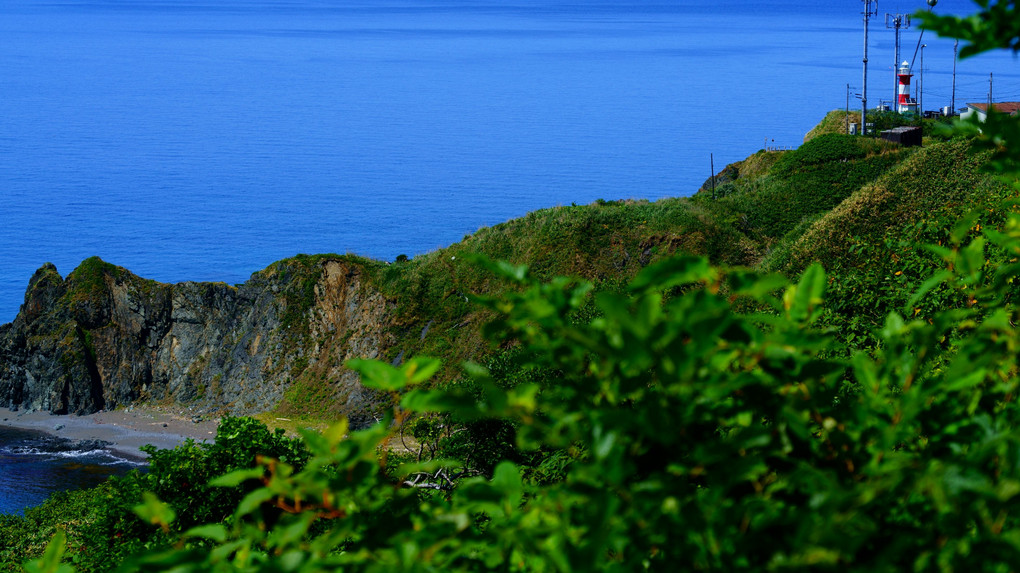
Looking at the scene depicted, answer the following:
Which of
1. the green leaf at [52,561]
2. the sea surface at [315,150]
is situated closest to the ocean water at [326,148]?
the sea surface at [315,150]

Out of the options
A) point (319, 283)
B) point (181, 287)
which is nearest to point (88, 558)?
point (319, 283)

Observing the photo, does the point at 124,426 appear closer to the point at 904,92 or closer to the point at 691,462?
the point at 691,462

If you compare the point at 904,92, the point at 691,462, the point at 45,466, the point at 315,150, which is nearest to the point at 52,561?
the point at 691,462

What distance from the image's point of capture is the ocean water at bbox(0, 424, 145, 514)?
46.5 m

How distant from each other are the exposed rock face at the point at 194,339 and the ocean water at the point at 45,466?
537 centimetres

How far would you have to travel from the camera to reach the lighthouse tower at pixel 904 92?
65188mm

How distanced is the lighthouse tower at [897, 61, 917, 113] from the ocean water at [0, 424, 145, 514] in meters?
58.8

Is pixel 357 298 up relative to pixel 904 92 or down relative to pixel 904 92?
down

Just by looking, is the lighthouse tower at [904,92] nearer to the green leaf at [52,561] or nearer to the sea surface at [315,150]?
the sea surface at [315,150]

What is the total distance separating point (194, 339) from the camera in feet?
185

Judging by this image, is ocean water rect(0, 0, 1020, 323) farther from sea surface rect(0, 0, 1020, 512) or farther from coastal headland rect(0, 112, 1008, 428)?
coastal headland rect(0, 112, 1008, 428)

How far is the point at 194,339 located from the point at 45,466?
37.1 ft

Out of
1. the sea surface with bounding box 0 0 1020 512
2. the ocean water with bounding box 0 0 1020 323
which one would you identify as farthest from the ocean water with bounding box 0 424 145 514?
the ocean water with bounding box 0 0 1020 323

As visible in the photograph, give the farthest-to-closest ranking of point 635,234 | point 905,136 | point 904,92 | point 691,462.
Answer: point 904,92, point 905,136, point 635,234, point 691,462
